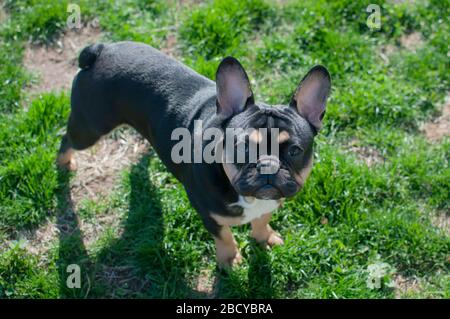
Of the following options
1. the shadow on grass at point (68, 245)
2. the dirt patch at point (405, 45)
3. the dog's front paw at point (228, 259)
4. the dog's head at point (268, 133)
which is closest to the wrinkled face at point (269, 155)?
the dog's head at point (268, 133)

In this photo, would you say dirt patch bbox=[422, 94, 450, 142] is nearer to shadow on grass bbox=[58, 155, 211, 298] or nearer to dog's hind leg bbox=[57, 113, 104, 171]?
shadow on grass bbox=[58, 155, 211, 298]

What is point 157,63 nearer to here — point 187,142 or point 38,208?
point 187,142

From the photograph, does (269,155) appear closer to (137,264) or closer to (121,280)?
(137,264)

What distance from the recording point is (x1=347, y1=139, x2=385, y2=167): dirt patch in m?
6.25

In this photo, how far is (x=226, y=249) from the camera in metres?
5.28

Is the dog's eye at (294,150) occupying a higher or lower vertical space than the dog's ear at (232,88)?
lower

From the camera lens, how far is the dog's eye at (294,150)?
4.30 metres

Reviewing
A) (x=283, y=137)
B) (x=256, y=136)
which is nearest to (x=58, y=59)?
(x=256, y=136)

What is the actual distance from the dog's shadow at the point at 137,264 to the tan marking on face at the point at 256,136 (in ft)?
5.07

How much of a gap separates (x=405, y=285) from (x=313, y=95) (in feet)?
6.87

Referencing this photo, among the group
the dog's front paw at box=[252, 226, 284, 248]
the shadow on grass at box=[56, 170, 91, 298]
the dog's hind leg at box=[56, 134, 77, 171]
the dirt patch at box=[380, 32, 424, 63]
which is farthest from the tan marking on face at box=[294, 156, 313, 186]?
the dirt patch at box=[380, 32, 424, 63]

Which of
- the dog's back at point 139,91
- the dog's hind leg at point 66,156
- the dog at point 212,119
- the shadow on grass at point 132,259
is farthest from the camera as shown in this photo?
the dog's hind leg at point 66,156

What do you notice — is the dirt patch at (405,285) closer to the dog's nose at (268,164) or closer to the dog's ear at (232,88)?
the dog's nose at (268,164)

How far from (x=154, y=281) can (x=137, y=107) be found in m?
1.59
